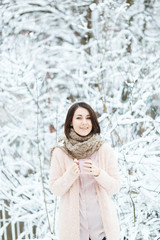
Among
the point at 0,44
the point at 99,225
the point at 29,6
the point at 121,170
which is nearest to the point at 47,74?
the point at 0,44

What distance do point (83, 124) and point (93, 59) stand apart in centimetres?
271

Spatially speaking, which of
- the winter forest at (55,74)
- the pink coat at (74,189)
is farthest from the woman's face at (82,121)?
the winter forest at (55,74)

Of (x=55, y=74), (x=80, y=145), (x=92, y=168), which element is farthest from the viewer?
(x=55, y=74)

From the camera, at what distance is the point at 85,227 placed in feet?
5.22

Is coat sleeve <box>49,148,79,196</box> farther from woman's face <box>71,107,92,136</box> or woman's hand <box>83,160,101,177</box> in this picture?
woman's face <box>71,107,92,136</box>

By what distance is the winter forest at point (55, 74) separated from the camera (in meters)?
3.47

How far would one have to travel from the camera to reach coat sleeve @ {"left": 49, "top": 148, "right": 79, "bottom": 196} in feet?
5.08

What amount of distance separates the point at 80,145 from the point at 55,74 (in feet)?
13.4

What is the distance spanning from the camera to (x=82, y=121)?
5.47ft

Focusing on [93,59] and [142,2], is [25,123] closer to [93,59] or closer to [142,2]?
[93,59]

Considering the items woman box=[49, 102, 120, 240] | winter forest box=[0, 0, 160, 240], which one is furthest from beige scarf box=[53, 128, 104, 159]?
winter forest box=[0, 0, 160, 240]

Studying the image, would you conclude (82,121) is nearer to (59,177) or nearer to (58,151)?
(58,151)

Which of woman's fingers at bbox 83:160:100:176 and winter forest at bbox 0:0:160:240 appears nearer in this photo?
woman's fingers at bbox 83:160:100:176

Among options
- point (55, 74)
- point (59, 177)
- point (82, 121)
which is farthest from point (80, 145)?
point (55, 74)
